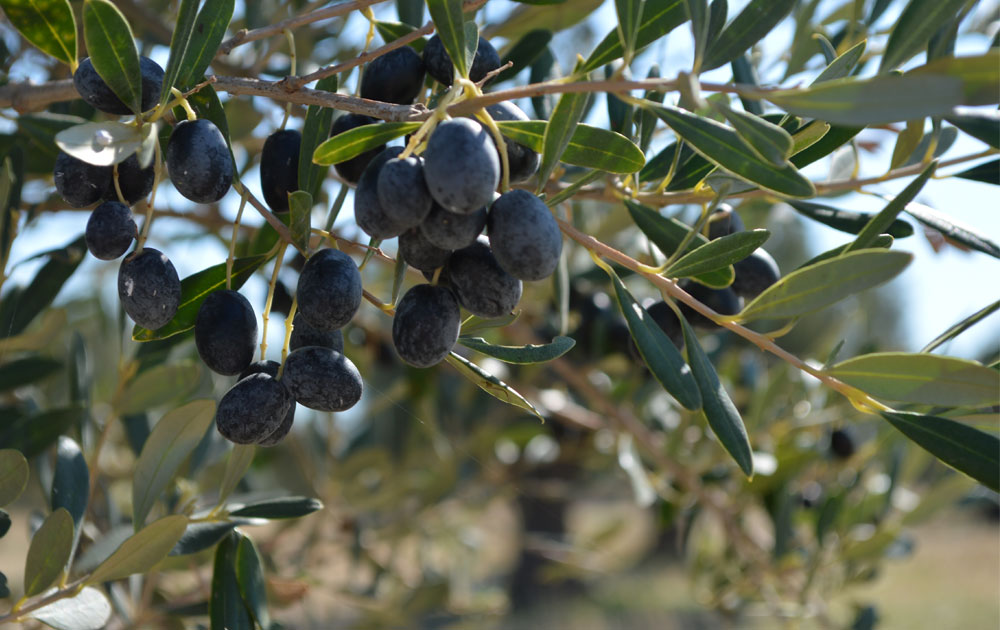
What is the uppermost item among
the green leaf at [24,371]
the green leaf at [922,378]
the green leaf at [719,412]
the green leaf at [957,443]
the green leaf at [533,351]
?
the green leaf at [922,378]

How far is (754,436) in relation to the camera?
5.82 ft

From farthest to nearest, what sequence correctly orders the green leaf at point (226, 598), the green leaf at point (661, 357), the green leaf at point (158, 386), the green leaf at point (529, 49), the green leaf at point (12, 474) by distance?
the green leaf at point (158, 386) → the green leaf at point (529, 49) → the green leaf at point (226, 598) → the green leaf at point (12, 474) → the green leaf at point (661, 357)

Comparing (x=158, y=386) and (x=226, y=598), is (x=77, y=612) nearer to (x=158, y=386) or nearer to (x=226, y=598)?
(x=226, y=598)

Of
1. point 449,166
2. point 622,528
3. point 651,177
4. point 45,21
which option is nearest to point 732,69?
point 651,177

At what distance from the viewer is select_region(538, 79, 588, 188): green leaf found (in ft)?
2.02

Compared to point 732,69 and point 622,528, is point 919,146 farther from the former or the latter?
point 622,528

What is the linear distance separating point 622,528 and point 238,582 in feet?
7.66

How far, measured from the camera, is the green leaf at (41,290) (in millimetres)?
1073

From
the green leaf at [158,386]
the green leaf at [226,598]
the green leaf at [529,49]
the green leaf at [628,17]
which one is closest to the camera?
A: the green leaf at [628,17]

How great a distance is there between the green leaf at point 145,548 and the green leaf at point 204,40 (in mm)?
439

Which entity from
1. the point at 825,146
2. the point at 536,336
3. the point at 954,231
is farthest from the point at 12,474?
A: the point at 536,336

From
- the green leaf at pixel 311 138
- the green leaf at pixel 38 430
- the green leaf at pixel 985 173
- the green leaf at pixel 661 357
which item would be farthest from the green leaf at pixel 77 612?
the green leaf at pixel 985 173

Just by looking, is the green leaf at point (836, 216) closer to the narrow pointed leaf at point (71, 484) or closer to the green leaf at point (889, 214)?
the green leaf at point (889, 214)

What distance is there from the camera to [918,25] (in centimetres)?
68
